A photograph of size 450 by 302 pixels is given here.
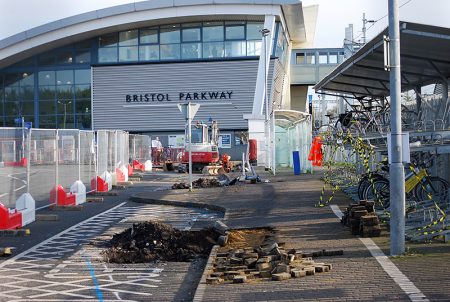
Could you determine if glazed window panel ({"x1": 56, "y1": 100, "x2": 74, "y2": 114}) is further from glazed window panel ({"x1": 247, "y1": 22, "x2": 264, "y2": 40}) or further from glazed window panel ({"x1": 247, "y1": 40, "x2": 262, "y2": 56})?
glazed window panel ({"x1": 247, "y1": 22, "x2": 264, "y2": 40})

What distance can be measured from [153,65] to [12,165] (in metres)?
39.5

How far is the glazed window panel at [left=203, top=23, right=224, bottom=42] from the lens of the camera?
52156 mm

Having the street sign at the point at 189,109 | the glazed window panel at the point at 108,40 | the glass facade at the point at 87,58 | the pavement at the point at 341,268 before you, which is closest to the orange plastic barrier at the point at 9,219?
the pavement at the point at 341,268

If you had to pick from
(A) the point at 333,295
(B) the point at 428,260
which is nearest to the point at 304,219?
(B) the point at 428,260

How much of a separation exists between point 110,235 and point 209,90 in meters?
40.2

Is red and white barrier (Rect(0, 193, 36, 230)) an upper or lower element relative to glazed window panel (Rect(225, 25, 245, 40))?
lower

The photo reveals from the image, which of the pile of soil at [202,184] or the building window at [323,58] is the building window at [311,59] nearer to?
the building window at [323,58]

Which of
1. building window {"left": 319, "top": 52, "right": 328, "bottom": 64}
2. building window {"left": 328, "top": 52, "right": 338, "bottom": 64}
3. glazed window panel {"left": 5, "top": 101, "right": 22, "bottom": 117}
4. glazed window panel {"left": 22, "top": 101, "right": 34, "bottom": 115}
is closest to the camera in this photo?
glazed window panel {"left": 22, "top": 101, "right": 34, "bottom": 115}

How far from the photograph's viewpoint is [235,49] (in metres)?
52.3

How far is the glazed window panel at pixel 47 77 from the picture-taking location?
5509 centimetres

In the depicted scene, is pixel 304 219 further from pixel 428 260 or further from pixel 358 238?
pixel 428 260

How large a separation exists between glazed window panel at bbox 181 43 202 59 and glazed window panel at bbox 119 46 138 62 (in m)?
4.05

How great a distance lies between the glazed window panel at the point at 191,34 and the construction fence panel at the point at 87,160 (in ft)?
103

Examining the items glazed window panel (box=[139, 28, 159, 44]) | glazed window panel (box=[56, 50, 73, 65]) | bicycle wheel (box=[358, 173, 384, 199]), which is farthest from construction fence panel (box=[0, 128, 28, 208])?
glazed window panel (box=[56, 50, 73, 65])
